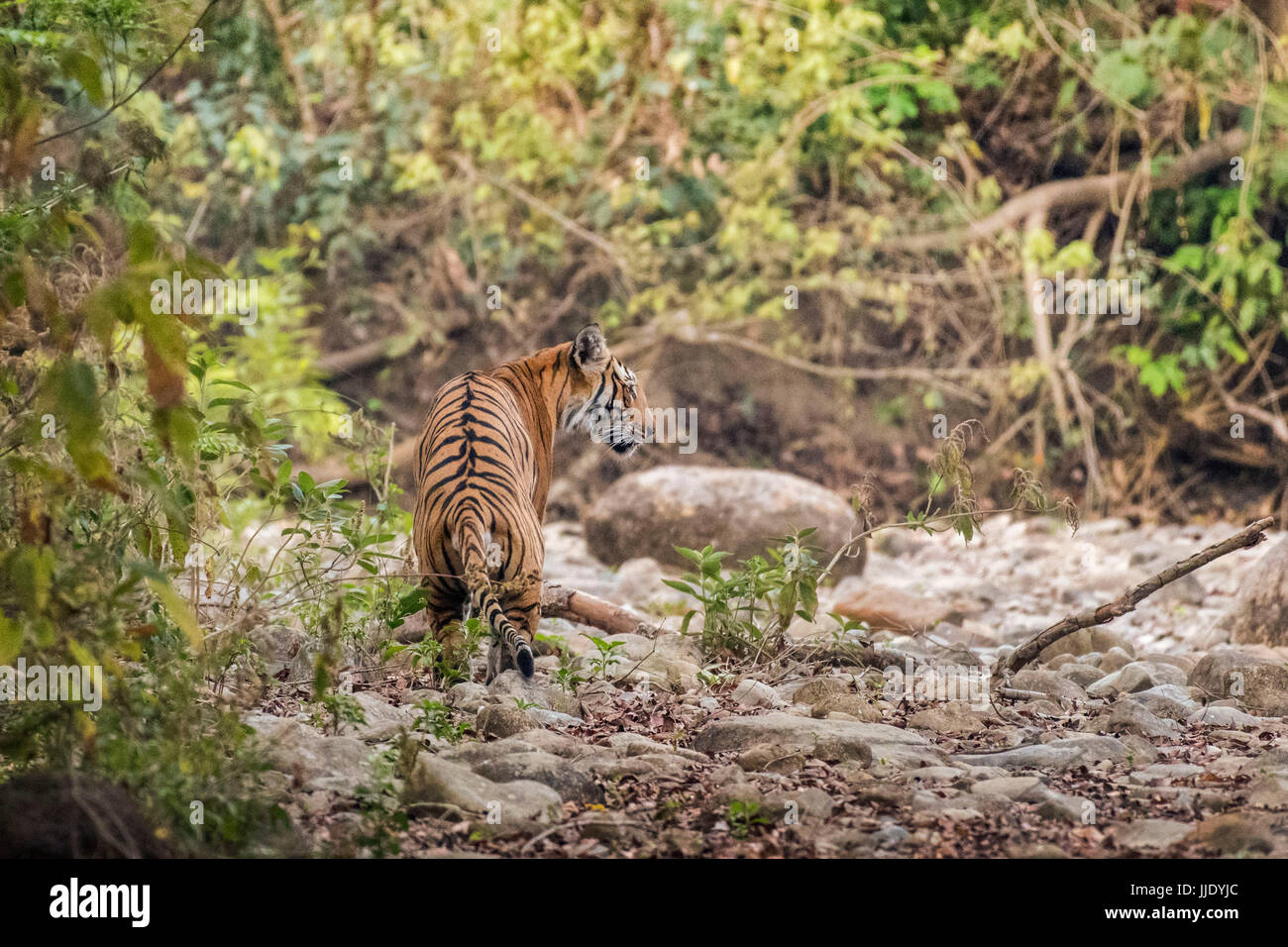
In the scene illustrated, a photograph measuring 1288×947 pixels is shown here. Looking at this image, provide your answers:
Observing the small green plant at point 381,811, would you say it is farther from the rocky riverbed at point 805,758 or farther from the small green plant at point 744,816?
the small green plant at point 744,816

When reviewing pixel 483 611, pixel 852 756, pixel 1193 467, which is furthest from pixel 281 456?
pixel 1193 467

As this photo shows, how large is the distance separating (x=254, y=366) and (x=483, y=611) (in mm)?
6493

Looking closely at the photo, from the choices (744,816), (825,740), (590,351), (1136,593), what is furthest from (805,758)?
(590,351)

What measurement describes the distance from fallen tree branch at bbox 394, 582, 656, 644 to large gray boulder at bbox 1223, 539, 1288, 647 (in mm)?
2935

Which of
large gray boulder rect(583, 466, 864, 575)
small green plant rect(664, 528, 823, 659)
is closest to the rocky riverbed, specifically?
small green plant rect(664, 528, 823, 659)

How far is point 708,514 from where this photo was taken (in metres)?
8.29

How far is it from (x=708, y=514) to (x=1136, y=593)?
397cm

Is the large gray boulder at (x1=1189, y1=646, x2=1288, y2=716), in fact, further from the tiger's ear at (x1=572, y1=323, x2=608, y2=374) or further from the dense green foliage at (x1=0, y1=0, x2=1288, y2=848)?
the dense green foliage at (x1=0, y1=0, x2=1288, y2=848)

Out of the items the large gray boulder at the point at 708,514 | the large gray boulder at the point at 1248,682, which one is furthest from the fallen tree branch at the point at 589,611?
the large gray boulder at the point at 708,514

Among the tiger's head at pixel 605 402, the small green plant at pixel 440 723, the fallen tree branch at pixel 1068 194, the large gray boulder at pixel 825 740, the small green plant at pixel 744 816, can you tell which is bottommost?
the small green plant at pixel 744 816

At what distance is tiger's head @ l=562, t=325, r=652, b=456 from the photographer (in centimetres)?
531

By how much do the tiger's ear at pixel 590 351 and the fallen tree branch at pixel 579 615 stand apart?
912 millimetres

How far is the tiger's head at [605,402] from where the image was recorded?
17.4ft

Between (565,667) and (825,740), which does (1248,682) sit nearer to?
(825,740)
